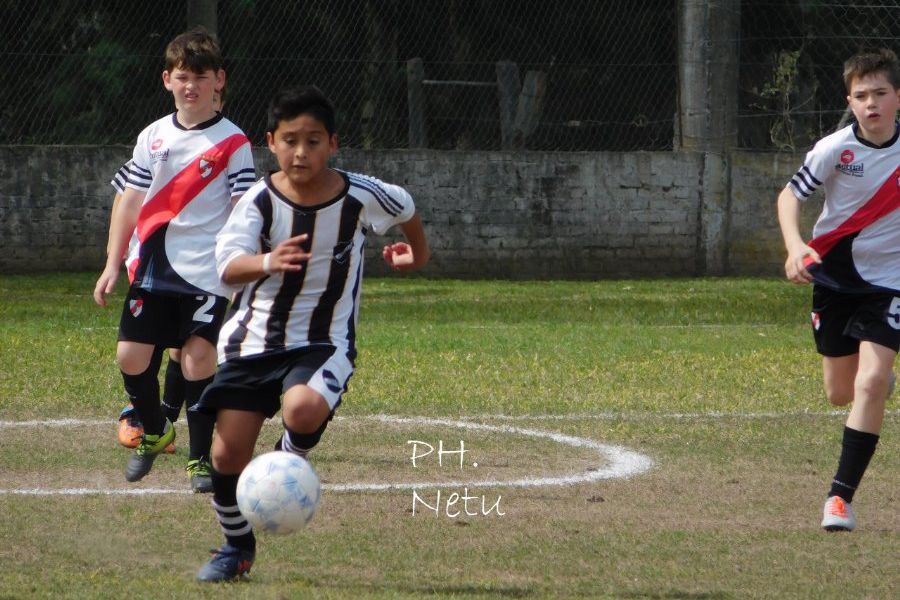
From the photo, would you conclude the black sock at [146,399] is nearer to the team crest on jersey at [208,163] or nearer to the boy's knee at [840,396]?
the team crest on jersey at [208,163]

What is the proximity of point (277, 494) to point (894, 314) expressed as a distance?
286 cm

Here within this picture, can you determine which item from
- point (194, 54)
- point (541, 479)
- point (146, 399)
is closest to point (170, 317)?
point (146, 399)

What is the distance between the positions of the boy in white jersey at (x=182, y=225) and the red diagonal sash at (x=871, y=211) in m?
2.61

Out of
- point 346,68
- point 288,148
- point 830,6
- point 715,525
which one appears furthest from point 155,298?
point 830,6

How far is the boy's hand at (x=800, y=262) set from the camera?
6016 millimetres

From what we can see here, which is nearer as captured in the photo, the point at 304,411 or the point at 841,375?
the point at 304,411

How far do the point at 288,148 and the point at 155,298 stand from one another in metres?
2.03

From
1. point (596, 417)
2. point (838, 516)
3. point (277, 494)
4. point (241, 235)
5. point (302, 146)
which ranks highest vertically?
point (302, 146)

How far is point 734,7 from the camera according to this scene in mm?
20516

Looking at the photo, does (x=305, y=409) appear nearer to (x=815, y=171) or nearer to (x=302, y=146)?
(x=302, y=146)

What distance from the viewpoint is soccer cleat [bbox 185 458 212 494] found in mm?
6562

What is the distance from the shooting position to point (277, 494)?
482 centimetres

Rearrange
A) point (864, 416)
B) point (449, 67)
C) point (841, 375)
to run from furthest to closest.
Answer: point (449, 67)
point (841, 375)
point (864, 416)

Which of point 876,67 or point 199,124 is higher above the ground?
point 876,67
